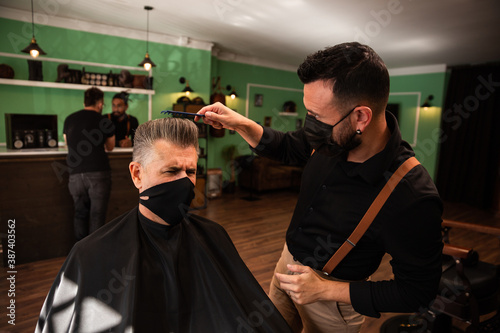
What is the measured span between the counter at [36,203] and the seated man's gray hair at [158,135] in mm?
2304

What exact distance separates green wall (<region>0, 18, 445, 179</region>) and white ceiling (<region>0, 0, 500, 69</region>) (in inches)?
9.8

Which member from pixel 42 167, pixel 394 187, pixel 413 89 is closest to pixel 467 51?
pixel 413 89

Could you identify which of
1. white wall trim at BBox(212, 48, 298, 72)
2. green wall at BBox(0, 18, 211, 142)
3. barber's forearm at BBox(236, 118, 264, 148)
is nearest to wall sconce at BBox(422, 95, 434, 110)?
white wall trim at BBox(212, 48, 298, 72)

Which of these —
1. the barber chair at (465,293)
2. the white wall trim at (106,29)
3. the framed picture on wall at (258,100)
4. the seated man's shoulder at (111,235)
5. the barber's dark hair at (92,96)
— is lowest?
the barber chair at (465,293)

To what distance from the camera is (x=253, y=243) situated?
3830 millimetres

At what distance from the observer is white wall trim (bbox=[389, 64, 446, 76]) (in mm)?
6323

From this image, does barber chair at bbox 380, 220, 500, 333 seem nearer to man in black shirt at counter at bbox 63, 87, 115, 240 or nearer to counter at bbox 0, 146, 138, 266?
man in black shirt at counter at bbox 63, 87, 115, 240

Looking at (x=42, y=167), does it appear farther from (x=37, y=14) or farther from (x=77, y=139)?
(x=37, y=14)

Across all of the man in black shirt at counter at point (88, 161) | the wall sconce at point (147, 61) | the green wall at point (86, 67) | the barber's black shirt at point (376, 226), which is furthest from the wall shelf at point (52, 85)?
the barber's black shirt at point (376, 226)

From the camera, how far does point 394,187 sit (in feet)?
3.14

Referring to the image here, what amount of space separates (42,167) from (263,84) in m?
4.96

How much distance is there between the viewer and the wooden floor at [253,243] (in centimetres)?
243

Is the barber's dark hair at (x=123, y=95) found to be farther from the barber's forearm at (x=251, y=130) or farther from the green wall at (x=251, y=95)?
the barber's forearm at (x=251, y=130)

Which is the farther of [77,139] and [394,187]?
[77,139]
